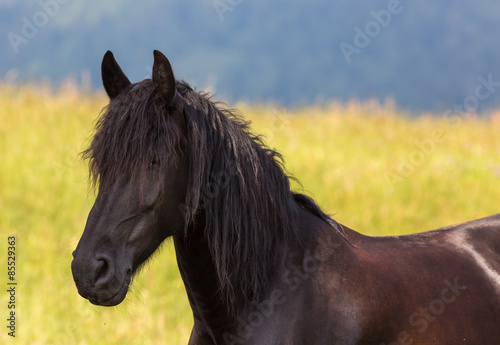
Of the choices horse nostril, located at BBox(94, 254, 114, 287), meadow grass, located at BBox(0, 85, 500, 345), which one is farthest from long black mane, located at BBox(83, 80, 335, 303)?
meadow grass, located at BBox(0, 85, 500, 345)

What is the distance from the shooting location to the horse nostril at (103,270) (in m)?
2.79

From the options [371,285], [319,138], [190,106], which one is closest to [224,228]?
[190,106]

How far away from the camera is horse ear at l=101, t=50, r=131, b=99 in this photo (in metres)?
3.19

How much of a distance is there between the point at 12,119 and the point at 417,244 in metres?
9.78

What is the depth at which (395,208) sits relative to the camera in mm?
10820

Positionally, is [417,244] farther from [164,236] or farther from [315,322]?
[164,236]

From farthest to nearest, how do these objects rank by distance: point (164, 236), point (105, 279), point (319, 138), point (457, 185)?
point (319, 138) < point (457, 185) < point (164, 236) < point (105, 279)

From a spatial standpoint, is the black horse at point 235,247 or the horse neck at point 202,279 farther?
the horse neck at point 202,279

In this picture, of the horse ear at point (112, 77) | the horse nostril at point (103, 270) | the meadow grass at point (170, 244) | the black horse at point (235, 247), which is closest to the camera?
the horse nostril at point (103, 270)

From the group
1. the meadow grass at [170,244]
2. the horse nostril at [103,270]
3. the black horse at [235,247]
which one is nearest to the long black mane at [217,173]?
the black horse at [235,247]

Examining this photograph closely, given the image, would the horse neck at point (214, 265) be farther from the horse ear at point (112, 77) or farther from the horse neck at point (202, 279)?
the horse ear at point (112, 77)

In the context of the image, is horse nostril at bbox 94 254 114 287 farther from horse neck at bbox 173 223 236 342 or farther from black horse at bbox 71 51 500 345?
horse neck at bbox 173 223 236 342

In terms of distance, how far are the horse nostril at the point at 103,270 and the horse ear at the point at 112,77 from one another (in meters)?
0.88

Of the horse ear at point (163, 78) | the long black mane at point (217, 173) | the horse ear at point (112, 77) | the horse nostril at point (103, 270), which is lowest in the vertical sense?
the horse nostril at point (103, 270)
